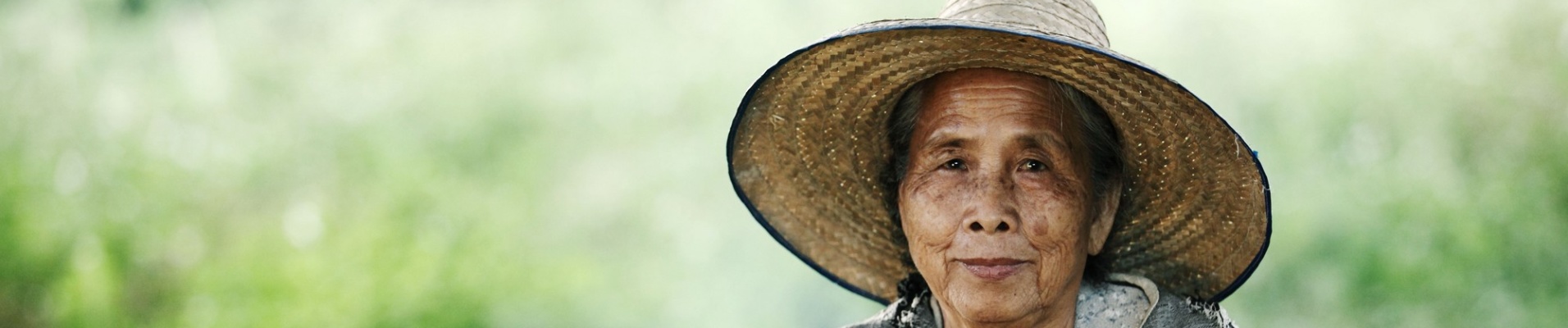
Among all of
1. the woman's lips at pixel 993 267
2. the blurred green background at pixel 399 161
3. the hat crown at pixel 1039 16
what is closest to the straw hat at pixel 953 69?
the hat crown at pixel 1039 16

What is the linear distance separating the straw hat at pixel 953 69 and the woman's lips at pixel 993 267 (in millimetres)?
301

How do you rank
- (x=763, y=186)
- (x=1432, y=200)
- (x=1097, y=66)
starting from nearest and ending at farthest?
(x=1097, y=66) → (x=763, y=186) → (x=1432, y=200)

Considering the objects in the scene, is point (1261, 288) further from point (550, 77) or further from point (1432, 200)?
point (550, 77)

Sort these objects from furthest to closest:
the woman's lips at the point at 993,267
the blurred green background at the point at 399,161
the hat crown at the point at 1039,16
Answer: the blurred green background at the point at 399,161, the woman's lips at the point at 993,267, the hat crown at the point at 1039,16

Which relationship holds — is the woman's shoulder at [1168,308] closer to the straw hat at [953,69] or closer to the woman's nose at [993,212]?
the straw hat at [953,69]

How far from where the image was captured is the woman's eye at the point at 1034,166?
2.39 metres

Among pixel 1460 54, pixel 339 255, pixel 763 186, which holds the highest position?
pixel 1460 54

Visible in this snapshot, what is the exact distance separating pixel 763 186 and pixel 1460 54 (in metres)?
2.55

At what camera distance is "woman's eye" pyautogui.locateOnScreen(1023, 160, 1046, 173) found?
94.1 inches

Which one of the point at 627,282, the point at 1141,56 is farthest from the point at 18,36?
the point at 1141,56

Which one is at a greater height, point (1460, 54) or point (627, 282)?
point (1460, 54)

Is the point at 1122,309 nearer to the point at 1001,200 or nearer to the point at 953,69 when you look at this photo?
the point at 1001,200

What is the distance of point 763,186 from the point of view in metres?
2.77

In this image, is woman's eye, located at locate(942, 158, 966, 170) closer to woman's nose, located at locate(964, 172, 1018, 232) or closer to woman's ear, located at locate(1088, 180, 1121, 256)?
woman's nose, located at locate(964, 172, 1018, 232)
